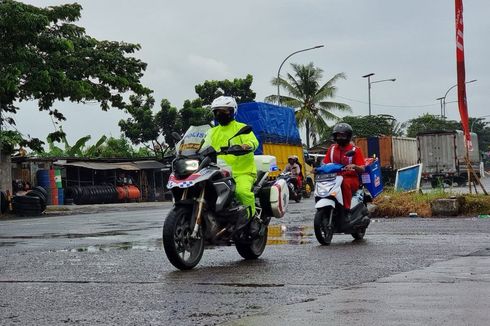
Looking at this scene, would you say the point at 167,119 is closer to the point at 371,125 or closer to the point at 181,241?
the point at 371,125

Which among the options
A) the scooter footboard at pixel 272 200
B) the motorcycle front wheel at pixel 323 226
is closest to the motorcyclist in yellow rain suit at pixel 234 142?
the scooter footboard at pixel 272 200

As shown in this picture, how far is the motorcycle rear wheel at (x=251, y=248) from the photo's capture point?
320 inches

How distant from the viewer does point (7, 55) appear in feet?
83.5

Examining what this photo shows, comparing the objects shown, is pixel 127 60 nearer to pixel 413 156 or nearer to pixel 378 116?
pixel 413 156

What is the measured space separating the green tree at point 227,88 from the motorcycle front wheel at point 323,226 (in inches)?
1815

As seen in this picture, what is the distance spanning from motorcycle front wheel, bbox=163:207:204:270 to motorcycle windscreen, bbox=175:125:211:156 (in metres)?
0.61

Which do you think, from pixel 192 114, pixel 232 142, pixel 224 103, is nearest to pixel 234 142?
pixel 232 142

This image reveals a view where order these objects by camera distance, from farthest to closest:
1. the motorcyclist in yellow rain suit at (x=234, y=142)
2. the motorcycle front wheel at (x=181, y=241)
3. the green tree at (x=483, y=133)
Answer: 1. the green tree at (x=483, y=133)
2. the motorcyclist in yellow rain suit at (x=234, y=142)
3. the motorcycle front wheel at (x=181, y=241)

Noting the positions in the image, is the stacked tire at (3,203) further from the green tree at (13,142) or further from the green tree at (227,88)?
the green tree at (227,88)

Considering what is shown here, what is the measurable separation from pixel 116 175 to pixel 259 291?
35.3 meters

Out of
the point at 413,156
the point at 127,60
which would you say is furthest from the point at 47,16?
the point at 413,156

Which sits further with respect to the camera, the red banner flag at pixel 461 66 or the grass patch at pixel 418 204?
the grass patch at pixel 418 204

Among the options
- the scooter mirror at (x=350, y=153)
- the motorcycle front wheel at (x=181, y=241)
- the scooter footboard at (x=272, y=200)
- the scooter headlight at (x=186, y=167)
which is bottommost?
the motorcycle front wheel at (x=181, y=241)

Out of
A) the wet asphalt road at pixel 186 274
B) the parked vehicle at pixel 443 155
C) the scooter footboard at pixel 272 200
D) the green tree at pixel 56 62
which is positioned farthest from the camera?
the parked vehicle at pixel 443 155
